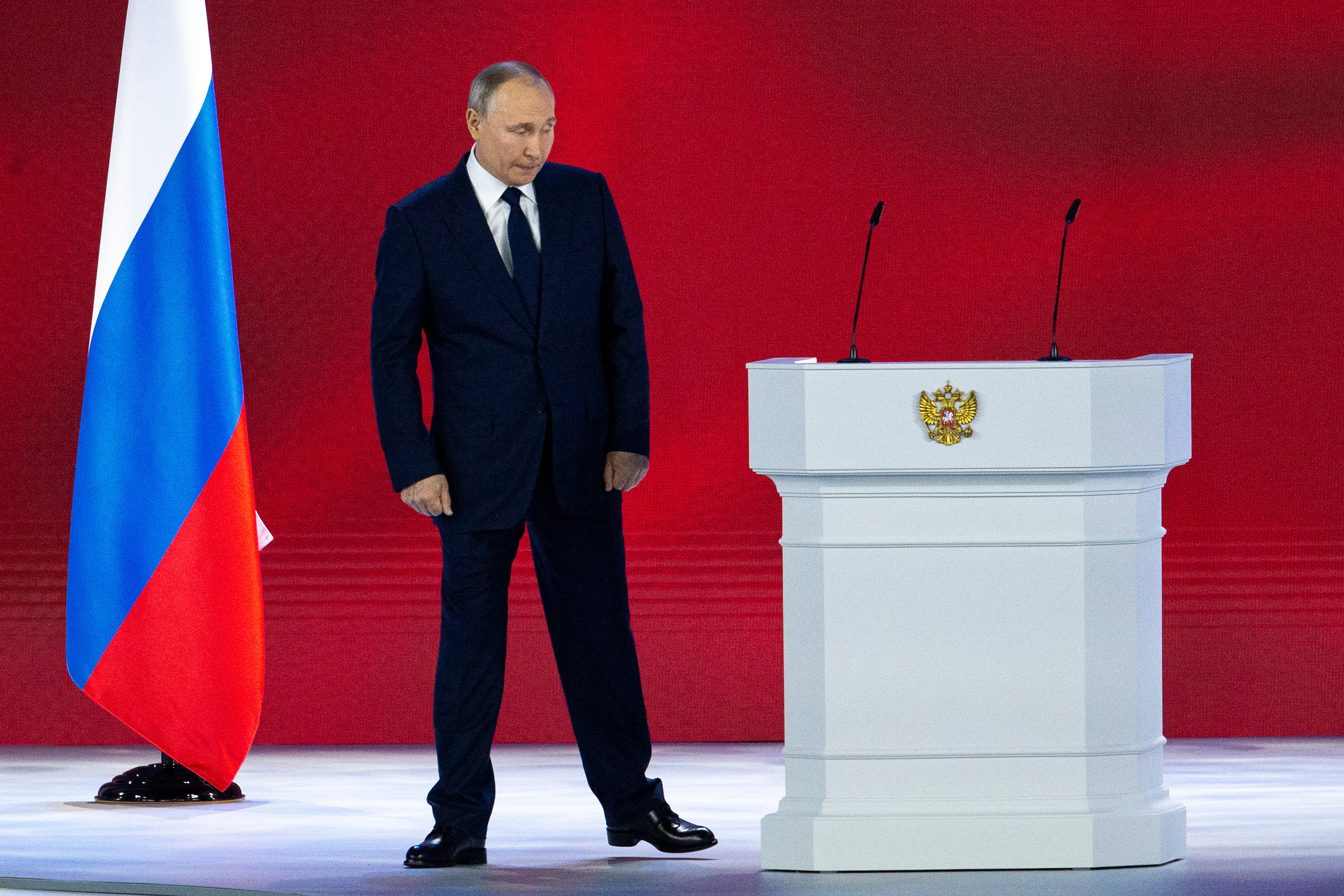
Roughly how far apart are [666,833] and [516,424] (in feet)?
2.61

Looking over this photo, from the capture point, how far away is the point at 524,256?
3.41 m

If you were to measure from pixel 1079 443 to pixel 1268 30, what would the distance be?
205 cm

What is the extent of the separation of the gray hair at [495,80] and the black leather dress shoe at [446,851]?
128 centimetres

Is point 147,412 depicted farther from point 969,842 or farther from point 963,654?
point 969,842

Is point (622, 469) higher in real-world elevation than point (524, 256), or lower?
lower

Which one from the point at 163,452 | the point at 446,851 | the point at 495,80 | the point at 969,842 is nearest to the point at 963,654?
the point at 969,842

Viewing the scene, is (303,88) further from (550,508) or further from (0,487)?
(550,508)

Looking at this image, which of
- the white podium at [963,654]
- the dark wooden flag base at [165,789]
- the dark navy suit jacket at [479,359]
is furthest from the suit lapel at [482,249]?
the dark wooden flag base at [165,789]

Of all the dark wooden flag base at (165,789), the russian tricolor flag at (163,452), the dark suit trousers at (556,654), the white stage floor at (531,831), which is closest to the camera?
the white stage floor at (531,831)

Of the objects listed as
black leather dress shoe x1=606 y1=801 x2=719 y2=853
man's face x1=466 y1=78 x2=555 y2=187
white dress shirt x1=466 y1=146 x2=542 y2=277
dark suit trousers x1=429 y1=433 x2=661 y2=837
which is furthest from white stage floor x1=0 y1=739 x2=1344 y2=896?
man's face x1=466 y1=78 x2=555 y2=187

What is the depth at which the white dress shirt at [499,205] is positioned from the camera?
135 inches

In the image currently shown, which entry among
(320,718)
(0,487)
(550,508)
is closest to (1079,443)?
(550,508)

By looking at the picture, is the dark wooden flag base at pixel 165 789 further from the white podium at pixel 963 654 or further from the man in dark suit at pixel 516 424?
the white podium at pixel 963 654

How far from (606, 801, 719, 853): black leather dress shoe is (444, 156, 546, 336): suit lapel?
91cm
